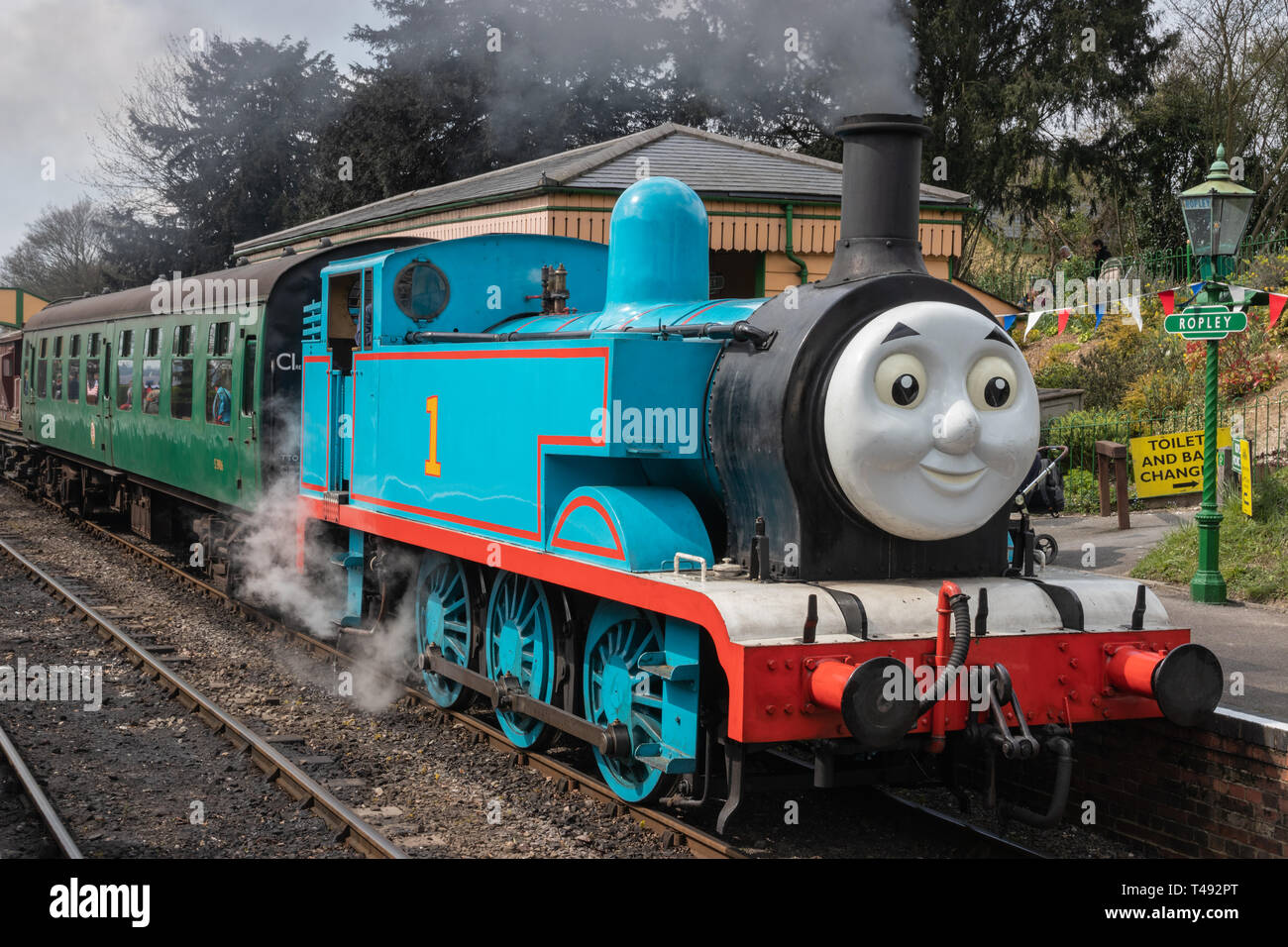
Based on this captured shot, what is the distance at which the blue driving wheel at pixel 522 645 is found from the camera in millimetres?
6293

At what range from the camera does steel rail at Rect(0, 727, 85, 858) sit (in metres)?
5.33

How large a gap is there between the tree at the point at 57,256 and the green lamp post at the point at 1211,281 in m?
51.1

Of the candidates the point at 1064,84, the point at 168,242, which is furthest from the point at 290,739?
the point at 168,242

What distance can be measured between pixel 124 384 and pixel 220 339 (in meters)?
4.07

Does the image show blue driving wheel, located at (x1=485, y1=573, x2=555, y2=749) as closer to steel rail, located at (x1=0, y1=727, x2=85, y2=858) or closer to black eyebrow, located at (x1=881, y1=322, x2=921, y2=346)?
steel rail, located at (x1=0, y1=727, x2=85, y2=858)

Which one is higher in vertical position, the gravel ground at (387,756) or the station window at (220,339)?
the station window at (220,339)

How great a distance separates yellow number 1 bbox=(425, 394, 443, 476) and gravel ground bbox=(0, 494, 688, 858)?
1506mm

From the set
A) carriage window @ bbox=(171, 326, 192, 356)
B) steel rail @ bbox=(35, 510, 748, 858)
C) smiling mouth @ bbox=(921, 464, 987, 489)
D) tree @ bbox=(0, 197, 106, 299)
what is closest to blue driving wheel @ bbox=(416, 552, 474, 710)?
steel rail @ bbox=(35, 510, 748, 858)

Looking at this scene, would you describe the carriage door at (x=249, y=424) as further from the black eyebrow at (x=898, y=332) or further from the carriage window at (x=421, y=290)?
the black eyebrow at (x=898, y=332)

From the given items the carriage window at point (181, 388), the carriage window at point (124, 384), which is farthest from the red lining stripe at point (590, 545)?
the carriage window at point (124, 384)

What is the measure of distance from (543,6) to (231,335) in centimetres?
2115

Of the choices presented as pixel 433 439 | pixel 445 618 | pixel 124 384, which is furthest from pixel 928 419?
pixel 124 384
